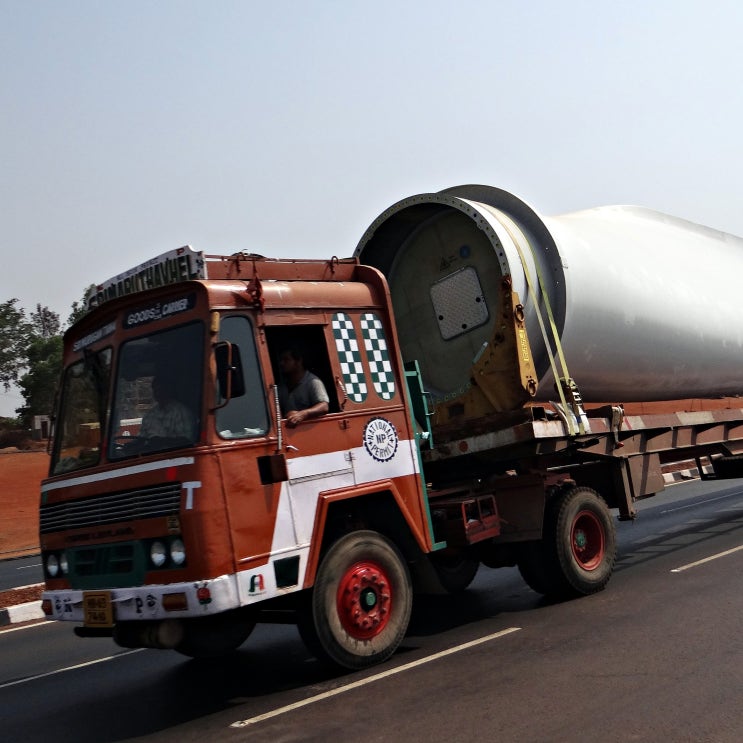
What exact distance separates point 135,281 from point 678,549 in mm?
7117

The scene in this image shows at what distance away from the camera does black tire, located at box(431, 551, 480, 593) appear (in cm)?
876

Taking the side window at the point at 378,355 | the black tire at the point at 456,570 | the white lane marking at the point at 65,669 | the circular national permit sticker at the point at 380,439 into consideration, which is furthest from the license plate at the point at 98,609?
the black tire at the point at 456,570

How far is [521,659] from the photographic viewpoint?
626 centimetres

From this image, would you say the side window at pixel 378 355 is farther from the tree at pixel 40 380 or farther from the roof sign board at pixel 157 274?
the tree at pixel 40 380

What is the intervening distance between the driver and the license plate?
1028mm

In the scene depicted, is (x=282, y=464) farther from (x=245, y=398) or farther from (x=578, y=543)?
(x=578, y=543)

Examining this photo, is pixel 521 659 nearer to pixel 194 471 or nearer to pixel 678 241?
pixel 194 471

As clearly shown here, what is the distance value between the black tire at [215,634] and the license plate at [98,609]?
19.6 inches

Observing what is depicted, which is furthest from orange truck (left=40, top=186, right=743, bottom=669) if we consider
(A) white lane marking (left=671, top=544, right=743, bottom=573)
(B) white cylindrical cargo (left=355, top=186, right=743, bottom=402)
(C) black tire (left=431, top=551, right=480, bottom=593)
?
(A) white lane marking (left=671, top=544, right=743, bottom=573)

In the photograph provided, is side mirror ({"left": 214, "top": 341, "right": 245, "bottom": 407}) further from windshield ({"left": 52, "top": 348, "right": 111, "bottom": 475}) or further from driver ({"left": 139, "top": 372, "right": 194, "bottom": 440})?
windshield ({"left": 52, "top": 348, "right": 111, "bottom": 475})

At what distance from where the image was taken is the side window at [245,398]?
5.93m

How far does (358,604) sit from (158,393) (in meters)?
1.92

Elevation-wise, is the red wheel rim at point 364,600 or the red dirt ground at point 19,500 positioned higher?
the red dirt ground at point 19,500

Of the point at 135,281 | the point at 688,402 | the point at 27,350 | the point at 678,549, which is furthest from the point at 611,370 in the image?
the point at 27,350
